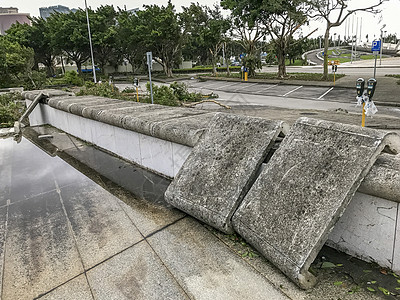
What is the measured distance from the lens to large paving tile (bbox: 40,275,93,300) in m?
2.16

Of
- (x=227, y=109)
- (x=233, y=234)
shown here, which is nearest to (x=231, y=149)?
(x=233, y=234)

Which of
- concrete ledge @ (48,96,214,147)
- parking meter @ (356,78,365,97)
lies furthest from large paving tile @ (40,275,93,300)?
parking meter @ (356,78,365,97)

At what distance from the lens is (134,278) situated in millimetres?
2322

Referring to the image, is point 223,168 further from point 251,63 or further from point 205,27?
point 205,27

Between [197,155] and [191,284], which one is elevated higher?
[197,155]

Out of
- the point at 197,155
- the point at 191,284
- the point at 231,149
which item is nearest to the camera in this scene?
the point at 191,284

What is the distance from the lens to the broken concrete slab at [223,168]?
2.75m

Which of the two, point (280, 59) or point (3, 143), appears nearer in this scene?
point (3, 143)

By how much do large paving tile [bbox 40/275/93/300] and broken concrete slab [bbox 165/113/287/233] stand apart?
1.15 m

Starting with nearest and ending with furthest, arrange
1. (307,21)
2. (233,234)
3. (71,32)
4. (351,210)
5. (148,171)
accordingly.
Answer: (351,210) → (233,234) → (148,171) → (307,21) → (71,32)

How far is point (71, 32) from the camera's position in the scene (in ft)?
135

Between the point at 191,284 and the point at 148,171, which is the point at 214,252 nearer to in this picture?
the point at 191,284

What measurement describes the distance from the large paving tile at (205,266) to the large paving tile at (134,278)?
76mm

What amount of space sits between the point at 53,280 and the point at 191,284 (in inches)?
41.9
